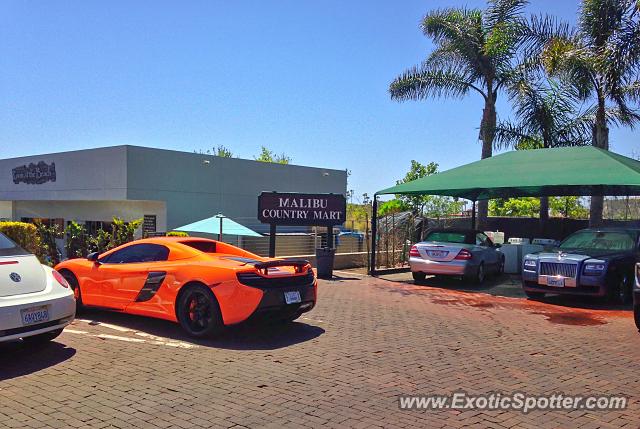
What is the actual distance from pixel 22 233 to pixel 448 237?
429 inches

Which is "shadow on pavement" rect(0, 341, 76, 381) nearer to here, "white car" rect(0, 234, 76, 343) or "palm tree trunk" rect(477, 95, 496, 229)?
"white car" rect(0, 234, 76, 343)

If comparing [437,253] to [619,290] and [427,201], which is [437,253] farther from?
[427,201]

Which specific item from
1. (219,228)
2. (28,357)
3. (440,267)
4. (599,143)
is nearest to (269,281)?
(28,357)

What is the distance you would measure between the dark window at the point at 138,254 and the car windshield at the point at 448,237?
810cm

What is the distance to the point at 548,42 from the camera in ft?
62.7

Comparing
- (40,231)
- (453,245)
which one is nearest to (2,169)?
(40,231)

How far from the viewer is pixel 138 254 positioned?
26.8 ft

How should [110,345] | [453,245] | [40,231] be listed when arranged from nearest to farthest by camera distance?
1. [110,345]
2. [453,245]
3. [40,231]

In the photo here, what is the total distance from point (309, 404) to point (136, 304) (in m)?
3.84

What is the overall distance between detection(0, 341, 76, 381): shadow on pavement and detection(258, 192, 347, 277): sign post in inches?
337

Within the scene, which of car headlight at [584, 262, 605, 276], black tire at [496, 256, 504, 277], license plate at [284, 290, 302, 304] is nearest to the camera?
license plate at [284, 290, 302, 304]

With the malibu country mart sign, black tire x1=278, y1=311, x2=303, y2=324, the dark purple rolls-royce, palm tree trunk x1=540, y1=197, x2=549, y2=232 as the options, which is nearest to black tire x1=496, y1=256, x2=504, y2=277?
the dark purple rolls-royce

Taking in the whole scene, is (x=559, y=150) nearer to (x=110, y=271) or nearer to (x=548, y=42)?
(x=548, y=42)

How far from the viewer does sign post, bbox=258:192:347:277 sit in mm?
15203
